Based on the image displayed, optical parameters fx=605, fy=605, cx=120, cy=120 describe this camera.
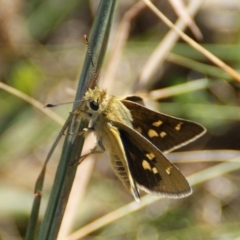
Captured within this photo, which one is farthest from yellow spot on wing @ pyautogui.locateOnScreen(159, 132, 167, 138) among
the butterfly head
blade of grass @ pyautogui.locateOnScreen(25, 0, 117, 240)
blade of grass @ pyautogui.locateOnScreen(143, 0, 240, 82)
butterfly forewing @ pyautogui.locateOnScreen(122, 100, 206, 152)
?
blade of grass @ pyautogui.locateOnScreen(25, 0, 117, 240)

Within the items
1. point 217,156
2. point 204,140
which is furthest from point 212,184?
point 217,156

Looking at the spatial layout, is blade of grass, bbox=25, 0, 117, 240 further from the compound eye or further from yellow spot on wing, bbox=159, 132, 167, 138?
yellow spot on wing, bbox=159, 132, 167, 138

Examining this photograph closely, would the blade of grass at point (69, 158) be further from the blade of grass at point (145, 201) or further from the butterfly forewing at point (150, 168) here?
the blade of grass at point (145, 201)

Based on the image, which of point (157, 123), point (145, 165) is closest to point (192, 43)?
point (157, 123)

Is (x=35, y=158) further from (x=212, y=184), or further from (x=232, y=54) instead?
(x=232, y=54)

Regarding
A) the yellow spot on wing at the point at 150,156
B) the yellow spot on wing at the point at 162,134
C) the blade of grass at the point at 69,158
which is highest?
the yellow spot on wing at the point at 162,134

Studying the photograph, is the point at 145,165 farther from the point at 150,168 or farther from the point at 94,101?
the point at 94,101

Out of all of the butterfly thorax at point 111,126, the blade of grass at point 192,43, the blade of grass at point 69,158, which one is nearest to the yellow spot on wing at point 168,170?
the butterfly thorax at point 111,126

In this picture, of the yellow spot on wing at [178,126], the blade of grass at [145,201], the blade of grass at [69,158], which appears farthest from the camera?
the blade of grass at [145,201]
